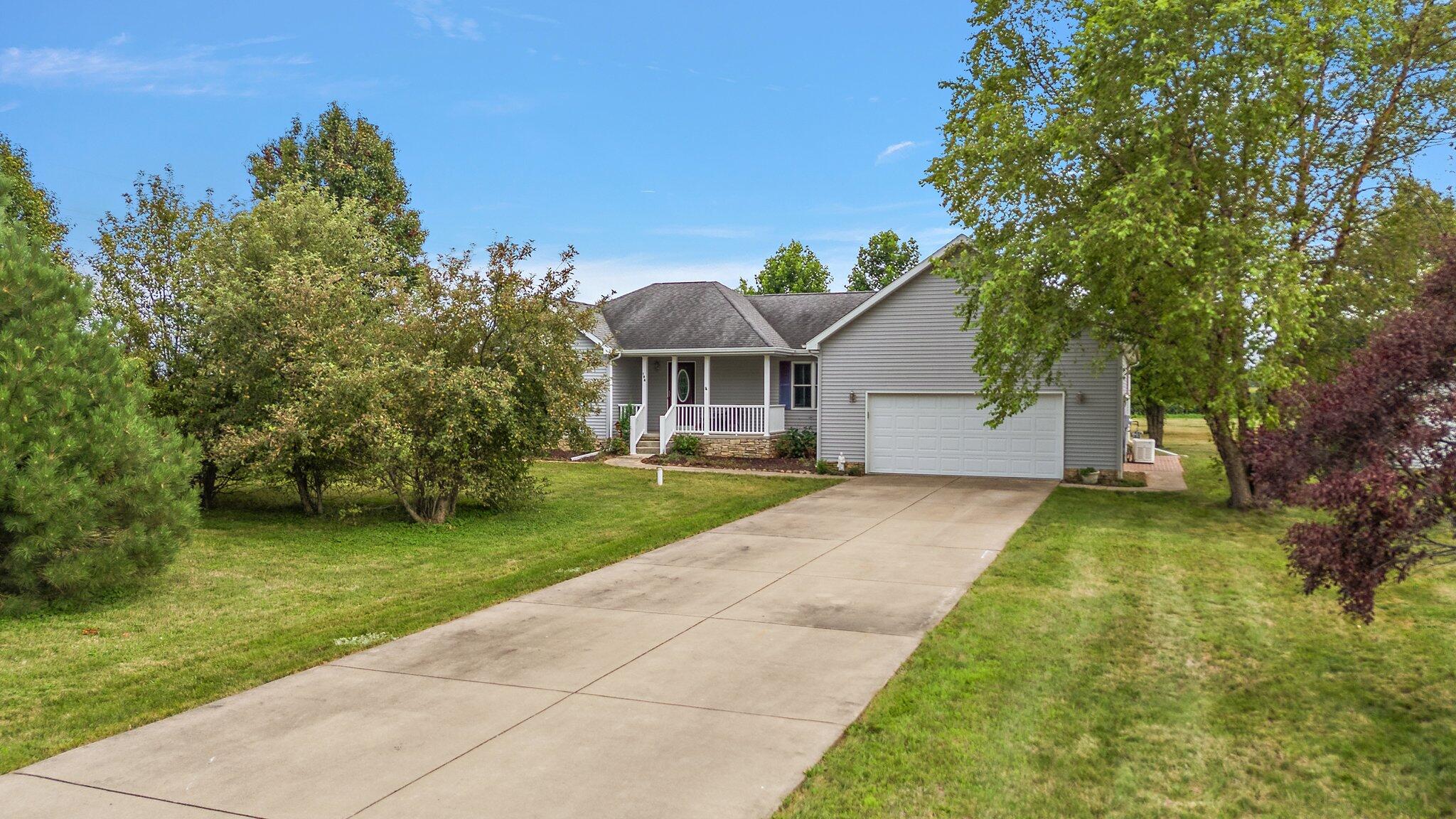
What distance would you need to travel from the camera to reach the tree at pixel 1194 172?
13562 mm

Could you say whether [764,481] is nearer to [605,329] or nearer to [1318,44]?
[605,329]

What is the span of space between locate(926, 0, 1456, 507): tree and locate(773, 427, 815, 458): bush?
8380 millimetres

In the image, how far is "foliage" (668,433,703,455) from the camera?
25.1m

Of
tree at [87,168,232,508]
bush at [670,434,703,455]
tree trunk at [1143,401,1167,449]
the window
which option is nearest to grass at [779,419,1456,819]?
tree at [87,168,232,508]

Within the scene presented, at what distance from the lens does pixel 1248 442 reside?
23.2ft

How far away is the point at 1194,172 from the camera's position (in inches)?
558

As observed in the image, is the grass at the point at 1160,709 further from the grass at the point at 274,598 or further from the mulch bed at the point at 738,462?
the mulch bed at the point at 738,462

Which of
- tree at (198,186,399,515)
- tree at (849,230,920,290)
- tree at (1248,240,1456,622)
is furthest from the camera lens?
tree at (849,230,920,290)

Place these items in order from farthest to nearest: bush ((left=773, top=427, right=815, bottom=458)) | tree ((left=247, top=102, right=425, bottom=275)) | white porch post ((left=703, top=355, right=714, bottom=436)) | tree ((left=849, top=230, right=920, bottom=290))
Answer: tree ((left=849, top=230, right=920, bottom=290))
tree ((left=247, top=102, right=425, bottom=275))
white porch post ((left=703, top=355, right=714, bottom=436))
bush ((left=773, top=427, right=815, bottom=458))

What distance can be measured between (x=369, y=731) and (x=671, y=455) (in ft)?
64.6

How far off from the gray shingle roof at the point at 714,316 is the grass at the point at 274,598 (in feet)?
30.9

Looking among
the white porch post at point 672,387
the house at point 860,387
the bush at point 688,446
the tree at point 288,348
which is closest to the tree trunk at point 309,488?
the tree at point 288,348

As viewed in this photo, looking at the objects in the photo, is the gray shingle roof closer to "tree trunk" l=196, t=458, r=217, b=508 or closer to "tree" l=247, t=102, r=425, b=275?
"tree" l=247, t=102, r=425, b=275

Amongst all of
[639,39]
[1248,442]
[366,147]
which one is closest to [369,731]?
[1248,442]
